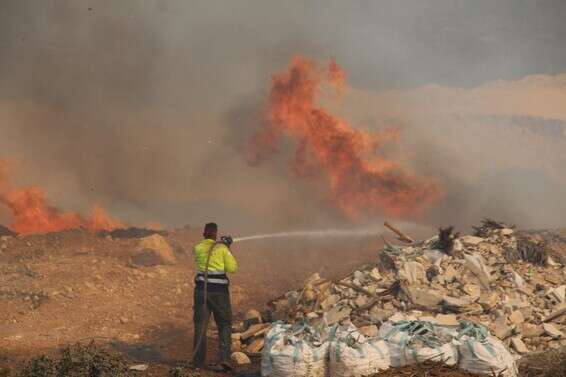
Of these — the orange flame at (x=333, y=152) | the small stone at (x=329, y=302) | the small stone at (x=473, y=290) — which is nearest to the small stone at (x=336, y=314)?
the small stone at (x=329, y=302)

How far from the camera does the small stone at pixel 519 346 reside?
7676mm

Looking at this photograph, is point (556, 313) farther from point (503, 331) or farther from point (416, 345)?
point (416, 345)

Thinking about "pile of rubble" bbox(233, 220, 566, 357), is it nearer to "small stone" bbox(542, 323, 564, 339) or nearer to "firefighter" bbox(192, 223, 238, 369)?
"small stone" bbox(542, 323, 564, 339)

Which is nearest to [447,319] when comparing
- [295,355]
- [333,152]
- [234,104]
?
[295,355]

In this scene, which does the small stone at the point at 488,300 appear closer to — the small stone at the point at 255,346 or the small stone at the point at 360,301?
the small stone at the point at 360,301

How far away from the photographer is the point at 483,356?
6.00 m

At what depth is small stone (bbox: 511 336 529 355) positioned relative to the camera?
768cm

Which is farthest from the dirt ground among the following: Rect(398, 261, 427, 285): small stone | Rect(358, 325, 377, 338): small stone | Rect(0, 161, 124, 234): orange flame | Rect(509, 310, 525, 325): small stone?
Rect(509, 310, 525, 325): small stone

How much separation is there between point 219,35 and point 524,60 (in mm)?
17185

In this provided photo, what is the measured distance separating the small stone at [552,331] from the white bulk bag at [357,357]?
321 centimetres

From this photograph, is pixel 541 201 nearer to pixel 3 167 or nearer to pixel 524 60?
pixel 524 60

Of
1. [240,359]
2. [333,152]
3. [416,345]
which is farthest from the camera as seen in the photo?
[333,152]

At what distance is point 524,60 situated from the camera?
31266 mm

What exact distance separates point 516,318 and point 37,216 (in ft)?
43.4
